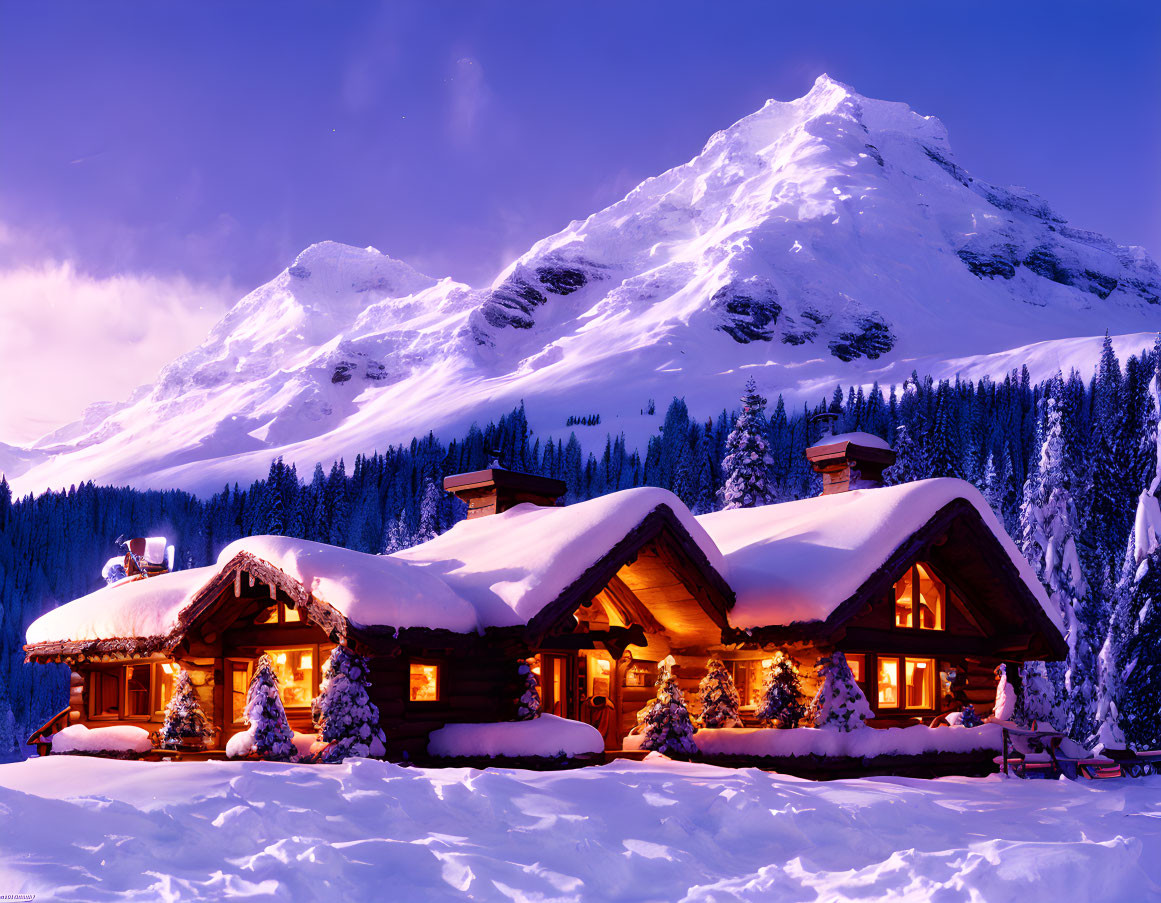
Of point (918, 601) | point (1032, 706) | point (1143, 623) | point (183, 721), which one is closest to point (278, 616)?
point (183, 721)

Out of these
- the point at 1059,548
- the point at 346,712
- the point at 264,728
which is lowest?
the point at 264,728

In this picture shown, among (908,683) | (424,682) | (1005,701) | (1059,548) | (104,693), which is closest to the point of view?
(424,682)

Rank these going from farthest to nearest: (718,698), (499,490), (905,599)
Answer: (499,490) → (905,599) → (718,698)

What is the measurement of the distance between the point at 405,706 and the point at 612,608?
540cm

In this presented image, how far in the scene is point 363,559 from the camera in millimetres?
17812

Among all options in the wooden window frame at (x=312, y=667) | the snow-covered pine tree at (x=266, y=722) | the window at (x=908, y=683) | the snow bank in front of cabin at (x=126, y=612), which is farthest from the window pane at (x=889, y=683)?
the snow bank in front of cabin at (x=126, y=612)

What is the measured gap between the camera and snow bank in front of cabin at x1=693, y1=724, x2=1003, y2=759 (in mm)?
18422

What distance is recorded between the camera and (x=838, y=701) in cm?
1902

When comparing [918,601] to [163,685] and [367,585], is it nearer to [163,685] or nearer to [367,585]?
[367,585]

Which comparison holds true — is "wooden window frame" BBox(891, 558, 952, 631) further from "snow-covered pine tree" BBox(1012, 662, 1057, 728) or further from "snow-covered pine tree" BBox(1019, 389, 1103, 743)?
"snow-covered pine tree" BBox(1019, 389, 1103, 743)

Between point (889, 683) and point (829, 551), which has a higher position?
point (829, 551)

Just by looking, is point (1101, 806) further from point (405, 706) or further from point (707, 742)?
point (405, 706)

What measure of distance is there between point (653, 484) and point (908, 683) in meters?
107

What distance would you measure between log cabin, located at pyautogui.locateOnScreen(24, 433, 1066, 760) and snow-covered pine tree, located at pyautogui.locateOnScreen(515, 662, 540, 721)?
18 centimetres
